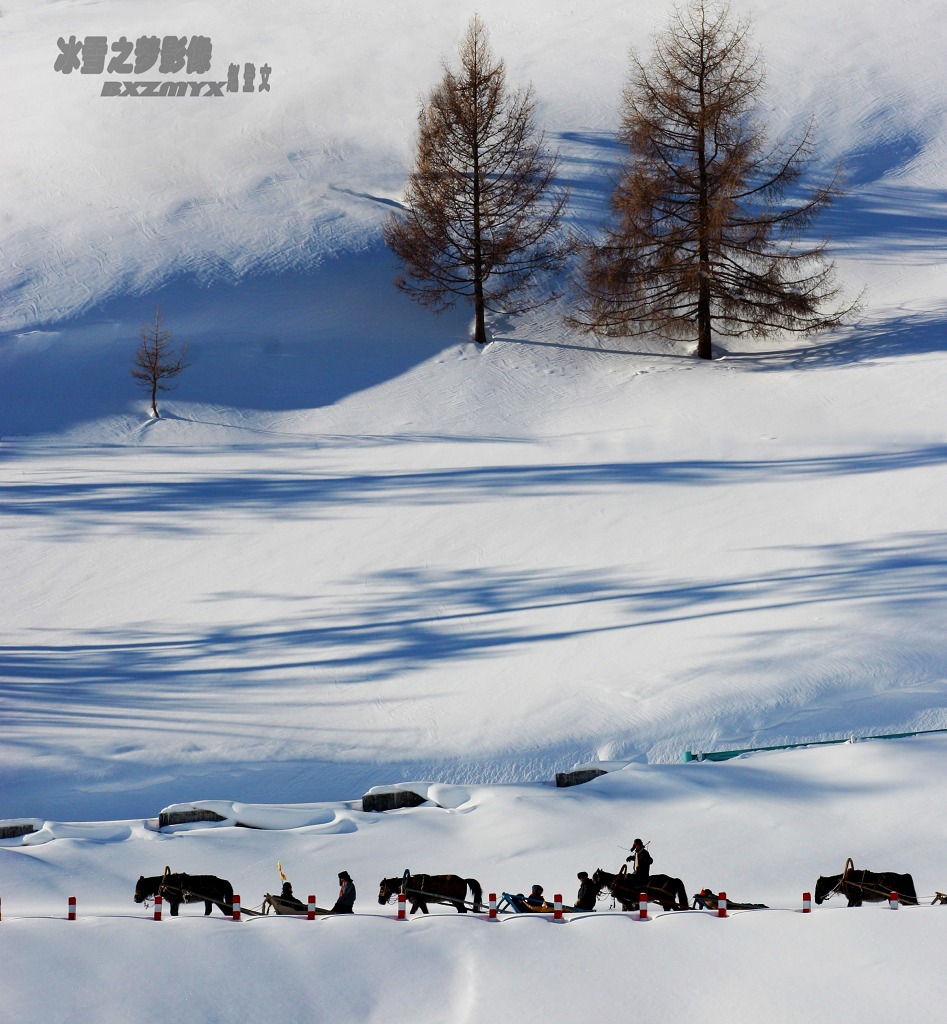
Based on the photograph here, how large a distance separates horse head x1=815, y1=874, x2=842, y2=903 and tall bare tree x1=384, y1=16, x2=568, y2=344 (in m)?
19.2

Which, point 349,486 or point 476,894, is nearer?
point 476,894

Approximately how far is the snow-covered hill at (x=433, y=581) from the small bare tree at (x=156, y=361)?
49 cm

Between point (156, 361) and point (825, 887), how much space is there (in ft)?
61.2

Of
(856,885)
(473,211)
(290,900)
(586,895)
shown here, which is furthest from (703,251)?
(290,900)

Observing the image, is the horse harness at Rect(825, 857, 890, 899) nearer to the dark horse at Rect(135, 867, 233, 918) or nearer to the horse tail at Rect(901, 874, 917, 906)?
the horse tail at Rect(901, 874, 917, 906)

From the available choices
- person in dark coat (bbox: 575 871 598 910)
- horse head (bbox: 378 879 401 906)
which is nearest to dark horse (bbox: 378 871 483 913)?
horse head (bbox: 378 879 401 906)

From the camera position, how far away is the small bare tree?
24656mm

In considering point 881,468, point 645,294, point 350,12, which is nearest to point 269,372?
point 645,294

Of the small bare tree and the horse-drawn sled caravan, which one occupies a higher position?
the small bare tree

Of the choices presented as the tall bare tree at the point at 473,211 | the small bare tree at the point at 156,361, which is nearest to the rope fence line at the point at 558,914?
the small bare tree at the point at 156,361

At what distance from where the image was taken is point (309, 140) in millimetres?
34781

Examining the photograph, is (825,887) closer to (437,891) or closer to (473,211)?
(437,891)

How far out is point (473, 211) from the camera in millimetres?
28109

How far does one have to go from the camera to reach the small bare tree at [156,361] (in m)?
24.7
